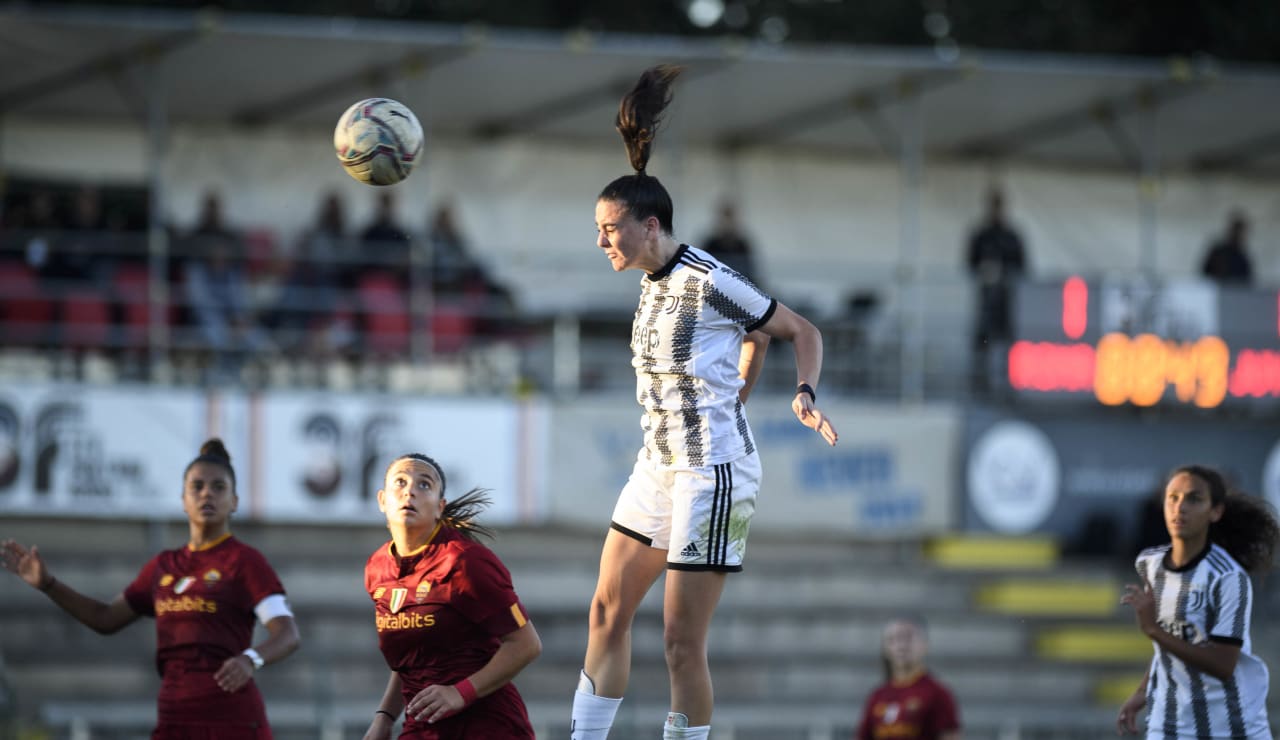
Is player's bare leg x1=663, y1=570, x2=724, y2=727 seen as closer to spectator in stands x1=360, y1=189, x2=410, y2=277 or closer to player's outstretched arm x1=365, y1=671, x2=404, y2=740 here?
player's outstretched arm x1=365, y1=671, x2=404, y2=740

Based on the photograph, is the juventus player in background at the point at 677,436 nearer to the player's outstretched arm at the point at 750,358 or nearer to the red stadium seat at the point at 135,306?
the player's outstretched arm at the point at 750,358

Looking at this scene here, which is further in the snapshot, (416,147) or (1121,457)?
(1121,457)

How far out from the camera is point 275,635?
7176mm

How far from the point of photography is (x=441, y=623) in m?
6.35

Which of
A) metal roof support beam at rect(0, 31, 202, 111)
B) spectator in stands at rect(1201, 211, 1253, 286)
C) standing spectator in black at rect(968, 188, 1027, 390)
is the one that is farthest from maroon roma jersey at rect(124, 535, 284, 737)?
spectator in stands at rect(1201, 211, 1253, 286)

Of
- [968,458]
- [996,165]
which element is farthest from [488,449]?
[996,165]

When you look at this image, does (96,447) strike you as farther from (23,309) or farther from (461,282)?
(461,282)

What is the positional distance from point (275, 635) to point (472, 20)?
18.6 meters

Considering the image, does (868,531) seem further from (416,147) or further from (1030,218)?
(416,147)

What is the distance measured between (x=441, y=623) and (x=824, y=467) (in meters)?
11.0

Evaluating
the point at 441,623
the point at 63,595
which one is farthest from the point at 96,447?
the point at 441,623

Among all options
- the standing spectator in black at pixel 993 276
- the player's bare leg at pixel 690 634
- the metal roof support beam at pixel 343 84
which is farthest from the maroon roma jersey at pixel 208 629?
the standing spectator in black at pixel 993 276

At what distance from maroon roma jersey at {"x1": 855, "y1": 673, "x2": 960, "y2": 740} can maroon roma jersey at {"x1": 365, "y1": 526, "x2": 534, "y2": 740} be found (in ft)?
12.8

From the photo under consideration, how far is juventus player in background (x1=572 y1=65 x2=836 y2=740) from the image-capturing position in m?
6.60
